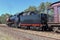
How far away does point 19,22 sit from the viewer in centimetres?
2458

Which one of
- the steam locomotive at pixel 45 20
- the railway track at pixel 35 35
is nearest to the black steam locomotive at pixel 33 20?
the steam locomotive at pixel 45 20

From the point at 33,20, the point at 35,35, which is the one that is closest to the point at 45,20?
the point at 33,20

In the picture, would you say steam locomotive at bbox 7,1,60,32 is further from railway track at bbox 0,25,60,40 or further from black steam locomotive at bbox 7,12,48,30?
railway track at bbox 0,25,60,40

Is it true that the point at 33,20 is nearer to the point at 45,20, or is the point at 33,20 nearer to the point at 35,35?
the point at 45,20

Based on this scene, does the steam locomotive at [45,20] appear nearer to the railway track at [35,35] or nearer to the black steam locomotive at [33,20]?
the black steam locomotive at [33,20]

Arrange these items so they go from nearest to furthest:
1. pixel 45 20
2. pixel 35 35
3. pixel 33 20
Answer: pixel 35 35
pixel 45 20
pixel 33 20

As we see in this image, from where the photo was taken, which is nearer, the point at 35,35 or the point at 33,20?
the point at 35,35

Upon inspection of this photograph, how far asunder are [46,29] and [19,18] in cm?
481

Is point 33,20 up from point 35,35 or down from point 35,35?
up

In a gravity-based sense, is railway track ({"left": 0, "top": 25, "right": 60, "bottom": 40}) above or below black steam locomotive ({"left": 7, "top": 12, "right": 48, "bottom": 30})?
below

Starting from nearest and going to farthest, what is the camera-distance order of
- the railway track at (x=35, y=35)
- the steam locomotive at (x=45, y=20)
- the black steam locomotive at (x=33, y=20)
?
the railway track at (x=35, y=35), the steam locomotive at (x=45, y=20), the black steam locomotive at (x=33, y=20)

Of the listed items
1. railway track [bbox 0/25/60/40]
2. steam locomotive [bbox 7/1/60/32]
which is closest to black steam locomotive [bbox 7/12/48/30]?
steam locomotive [bbox 7/1/60/32]

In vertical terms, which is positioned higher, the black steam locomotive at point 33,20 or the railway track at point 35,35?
the black steam locomotive at point 33,20

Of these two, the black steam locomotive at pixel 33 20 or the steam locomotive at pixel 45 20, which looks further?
the black steam locomotive at pixel 33 20
